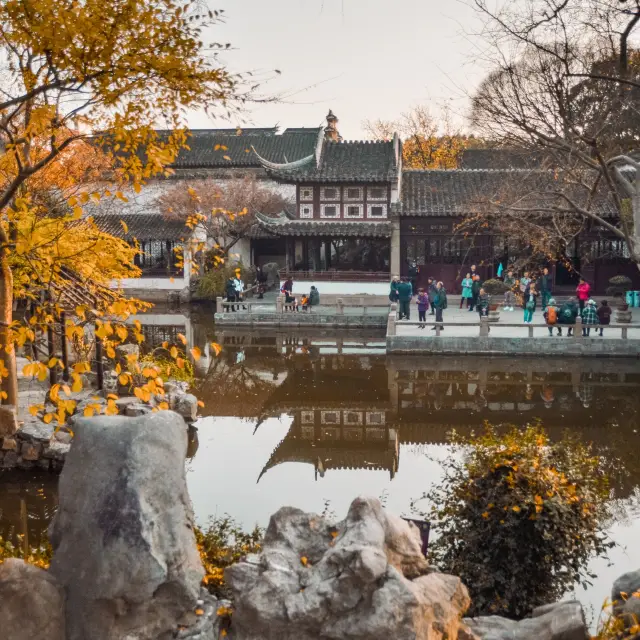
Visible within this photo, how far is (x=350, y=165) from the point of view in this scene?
28.9 metres

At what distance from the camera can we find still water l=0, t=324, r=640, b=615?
820cm

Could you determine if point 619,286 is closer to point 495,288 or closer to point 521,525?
point 495,288

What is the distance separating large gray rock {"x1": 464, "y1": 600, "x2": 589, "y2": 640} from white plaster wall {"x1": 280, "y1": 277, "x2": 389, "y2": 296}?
21.5 meters

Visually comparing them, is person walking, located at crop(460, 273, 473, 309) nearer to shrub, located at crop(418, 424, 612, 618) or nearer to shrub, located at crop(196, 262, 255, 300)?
shrub, located at crop(196, 262, 255, 300)

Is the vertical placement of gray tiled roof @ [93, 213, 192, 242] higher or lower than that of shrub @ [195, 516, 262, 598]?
higher

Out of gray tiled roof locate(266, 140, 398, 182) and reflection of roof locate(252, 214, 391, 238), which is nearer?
reflection of roof locate(252, 214, 391, 238)

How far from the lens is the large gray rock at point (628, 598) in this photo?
4.43 m

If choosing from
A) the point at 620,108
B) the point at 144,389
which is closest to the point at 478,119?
the point at 620,108

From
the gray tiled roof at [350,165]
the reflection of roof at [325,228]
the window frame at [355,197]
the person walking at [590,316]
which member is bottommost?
the person walking at [590,316]

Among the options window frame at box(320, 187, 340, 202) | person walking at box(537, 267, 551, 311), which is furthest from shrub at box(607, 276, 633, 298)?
window frame at box(320, 187, 340, 202)

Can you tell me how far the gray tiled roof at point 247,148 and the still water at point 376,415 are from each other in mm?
18005

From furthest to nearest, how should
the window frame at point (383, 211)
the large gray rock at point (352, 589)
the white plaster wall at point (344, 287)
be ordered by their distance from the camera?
the window frame at point (383, 211), the white plaster wall at point (344, 287), the large gray rock at point (352, 589)

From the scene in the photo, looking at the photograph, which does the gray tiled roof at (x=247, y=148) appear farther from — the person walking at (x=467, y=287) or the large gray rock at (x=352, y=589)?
the large gray rock at (x=352, y=589)

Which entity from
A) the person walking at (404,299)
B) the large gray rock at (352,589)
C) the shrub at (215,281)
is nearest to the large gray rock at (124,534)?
the large gray rock at (352,589)
